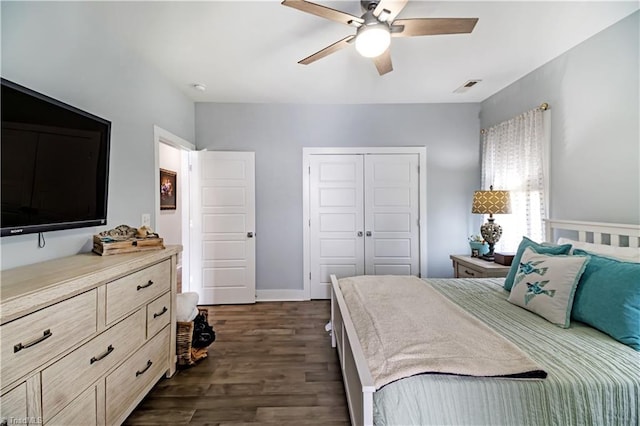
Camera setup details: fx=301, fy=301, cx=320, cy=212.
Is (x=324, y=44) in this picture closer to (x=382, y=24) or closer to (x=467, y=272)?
(x=382, y=24)

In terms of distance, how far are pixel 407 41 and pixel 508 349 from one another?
2.34 metres

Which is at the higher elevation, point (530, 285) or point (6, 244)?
point (6, 244)

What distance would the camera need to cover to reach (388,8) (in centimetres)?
171

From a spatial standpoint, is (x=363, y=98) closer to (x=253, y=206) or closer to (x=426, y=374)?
(x=253, y=206)

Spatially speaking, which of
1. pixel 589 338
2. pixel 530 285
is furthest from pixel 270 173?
pixel 589 338

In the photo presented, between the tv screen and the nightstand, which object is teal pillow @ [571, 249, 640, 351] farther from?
the tv screen

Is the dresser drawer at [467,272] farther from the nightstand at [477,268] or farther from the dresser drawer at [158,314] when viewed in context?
the dresser drawer at [158,314]

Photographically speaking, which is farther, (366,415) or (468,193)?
(468,193)

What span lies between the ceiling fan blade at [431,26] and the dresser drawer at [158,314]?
235 cm

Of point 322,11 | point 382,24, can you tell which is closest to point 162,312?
point 322,11

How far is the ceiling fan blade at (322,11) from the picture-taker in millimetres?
1628

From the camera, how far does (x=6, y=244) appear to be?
143cm

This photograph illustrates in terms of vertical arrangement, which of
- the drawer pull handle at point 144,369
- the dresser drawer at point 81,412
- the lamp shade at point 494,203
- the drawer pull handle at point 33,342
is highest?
the lamp shade at point 494,203

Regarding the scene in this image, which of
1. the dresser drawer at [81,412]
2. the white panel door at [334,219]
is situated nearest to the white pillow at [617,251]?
the white panel door at [334,219]
